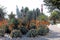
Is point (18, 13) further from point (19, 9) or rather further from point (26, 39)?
point (26, 39)

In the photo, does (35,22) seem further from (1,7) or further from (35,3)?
(1,7)

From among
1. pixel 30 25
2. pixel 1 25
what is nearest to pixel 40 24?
pixel 30 25

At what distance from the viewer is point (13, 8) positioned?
22.6 meters

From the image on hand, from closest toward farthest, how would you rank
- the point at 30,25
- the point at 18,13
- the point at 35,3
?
the point at 30,25
the point at 18,13
the point at 35,3

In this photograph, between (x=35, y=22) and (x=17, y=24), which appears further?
(x=35, y=22)

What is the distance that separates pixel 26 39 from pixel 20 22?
10.1 ft

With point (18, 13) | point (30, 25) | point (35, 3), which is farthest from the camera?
point (35, 3)

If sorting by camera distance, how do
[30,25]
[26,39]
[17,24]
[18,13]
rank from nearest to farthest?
[26,39] → [17,24] → [30,25] → [18,13]

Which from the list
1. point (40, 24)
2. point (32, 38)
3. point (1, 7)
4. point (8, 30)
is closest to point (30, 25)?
point (40, 24)

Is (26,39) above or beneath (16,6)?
beneath

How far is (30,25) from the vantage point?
50.9ft

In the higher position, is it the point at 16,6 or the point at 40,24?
the point at 16,6

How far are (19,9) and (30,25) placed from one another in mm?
6876

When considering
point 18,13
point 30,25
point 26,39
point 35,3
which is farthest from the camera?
point 35,3
